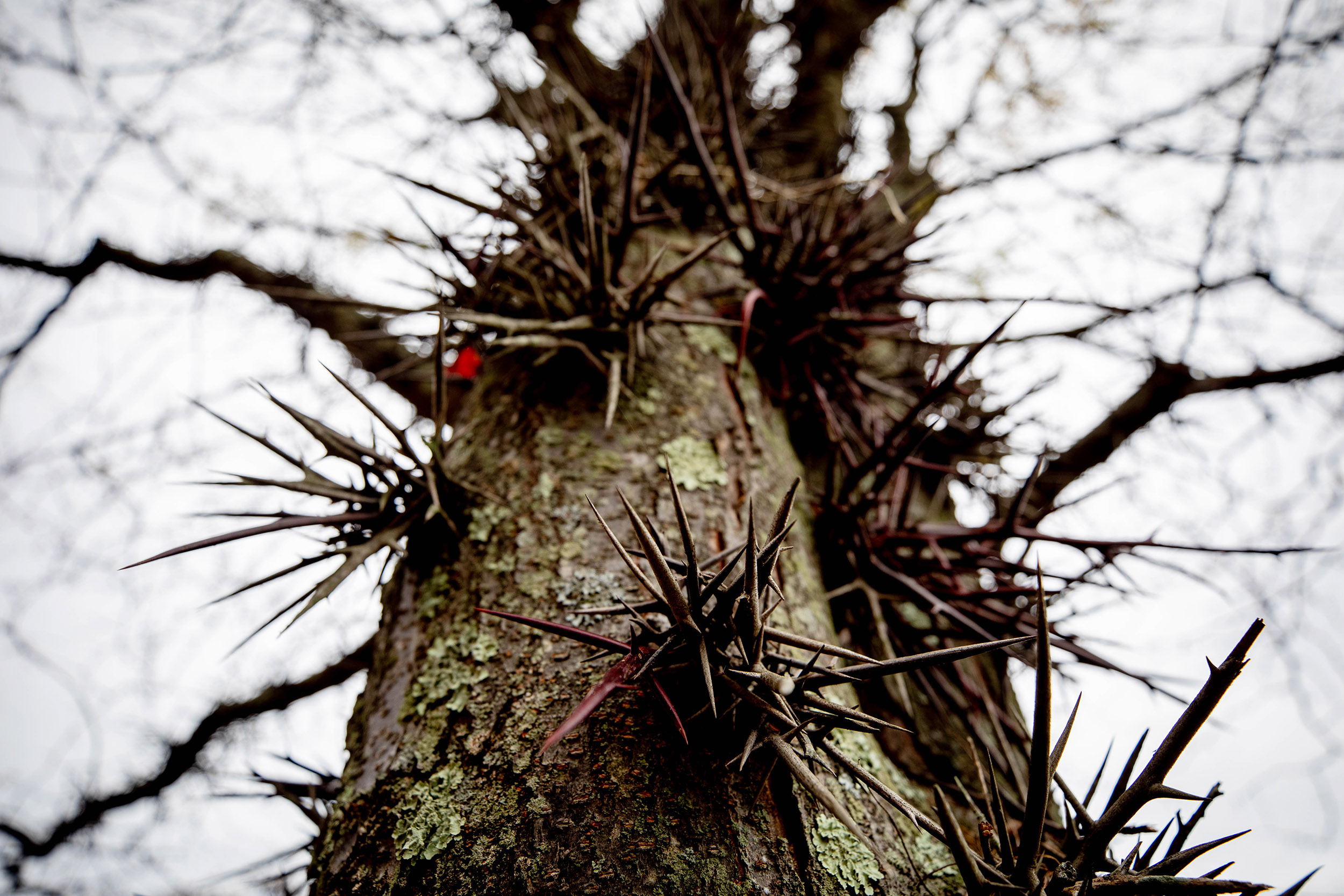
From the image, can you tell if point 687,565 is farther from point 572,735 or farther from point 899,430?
point 899,430

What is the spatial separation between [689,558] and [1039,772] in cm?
36

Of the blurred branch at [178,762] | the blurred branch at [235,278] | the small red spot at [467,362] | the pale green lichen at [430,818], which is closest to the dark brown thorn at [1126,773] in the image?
the pale green lichen at [430,818]

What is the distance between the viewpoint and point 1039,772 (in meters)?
0.52

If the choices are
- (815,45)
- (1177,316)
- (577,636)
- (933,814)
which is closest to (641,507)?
(577,636)

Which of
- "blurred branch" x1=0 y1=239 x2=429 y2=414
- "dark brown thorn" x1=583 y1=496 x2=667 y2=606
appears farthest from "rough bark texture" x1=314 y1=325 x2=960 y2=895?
"blurred branch" x1=0 y1=239 x2=429 y2=414

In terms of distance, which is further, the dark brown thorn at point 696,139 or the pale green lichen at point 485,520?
the dark brown thorn at point 696,139

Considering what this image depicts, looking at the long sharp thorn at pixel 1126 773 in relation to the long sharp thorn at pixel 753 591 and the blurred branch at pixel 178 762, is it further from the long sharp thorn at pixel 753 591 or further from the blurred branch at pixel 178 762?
the blurred branch at pixel 178 762

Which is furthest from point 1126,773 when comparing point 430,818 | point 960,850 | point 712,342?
point 712,342

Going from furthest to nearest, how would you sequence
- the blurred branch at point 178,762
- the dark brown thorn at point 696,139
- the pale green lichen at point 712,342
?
1. the blurred branch at point 178,762
2. the pale green lichen at point 712,342
3. the dark brown thorn at point 696,139

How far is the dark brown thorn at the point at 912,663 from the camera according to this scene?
0.54 m

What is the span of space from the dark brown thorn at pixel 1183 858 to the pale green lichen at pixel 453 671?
0.74m

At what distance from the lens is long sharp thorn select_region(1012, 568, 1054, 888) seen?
1.59 ft

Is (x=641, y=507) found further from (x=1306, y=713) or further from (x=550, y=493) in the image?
(x=1306, y=713)

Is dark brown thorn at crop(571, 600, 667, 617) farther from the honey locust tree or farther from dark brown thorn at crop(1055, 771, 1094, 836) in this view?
dark brown thorn at crop(1055, 771, 1094, 836)
